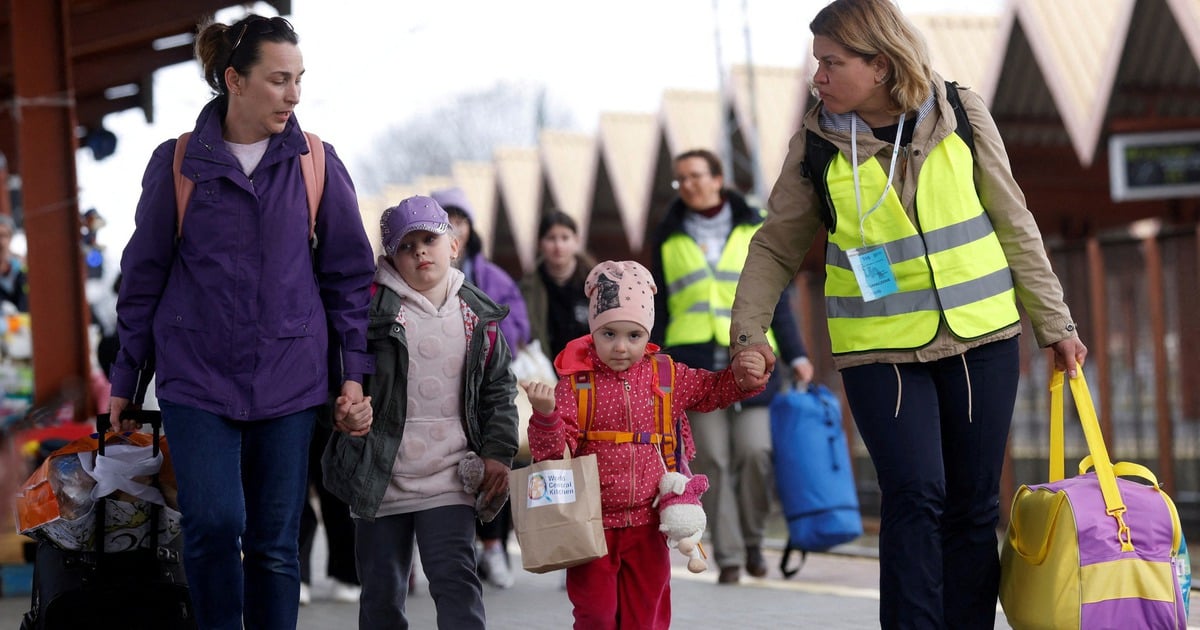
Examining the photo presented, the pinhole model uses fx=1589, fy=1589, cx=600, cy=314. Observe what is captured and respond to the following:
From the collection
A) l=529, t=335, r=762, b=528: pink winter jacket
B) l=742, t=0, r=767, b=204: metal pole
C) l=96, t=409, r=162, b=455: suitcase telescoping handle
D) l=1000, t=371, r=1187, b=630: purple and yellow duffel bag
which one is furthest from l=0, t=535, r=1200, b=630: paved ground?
l=742, t=0, r=767, b=204: metal pole

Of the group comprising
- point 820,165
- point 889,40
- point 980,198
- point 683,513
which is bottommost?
point 683,513

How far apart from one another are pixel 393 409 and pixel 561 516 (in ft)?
2.34

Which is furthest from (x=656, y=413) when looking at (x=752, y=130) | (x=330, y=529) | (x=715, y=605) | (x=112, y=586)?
(x=752, y=130)

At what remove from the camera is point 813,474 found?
8.19m

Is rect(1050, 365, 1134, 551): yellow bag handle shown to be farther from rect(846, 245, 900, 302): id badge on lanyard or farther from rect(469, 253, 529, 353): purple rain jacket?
rect(469, 253, 529, 353): purple rain jacket

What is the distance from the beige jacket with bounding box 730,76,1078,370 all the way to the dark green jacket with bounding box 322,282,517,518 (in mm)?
839

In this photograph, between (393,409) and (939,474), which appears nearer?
(939,474)

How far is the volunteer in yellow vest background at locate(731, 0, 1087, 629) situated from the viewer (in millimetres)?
4445

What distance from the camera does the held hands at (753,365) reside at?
470cm

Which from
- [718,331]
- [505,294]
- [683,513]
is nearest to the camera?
[683,513]

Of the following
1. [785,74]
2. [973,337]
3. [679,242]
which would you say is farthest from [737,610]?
[785,74]

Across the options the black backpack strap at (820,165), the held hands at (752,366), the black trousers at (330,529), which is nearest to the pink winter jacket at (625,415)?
the held hands at (752,366)

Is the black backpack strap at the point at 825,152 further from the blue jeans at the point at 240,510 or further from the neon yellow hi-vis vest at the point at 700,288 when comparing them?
the neon yellow hi-vis vest at the point at 700,288

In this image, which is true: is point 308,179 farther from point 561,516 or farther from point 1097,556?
point 1097,556
